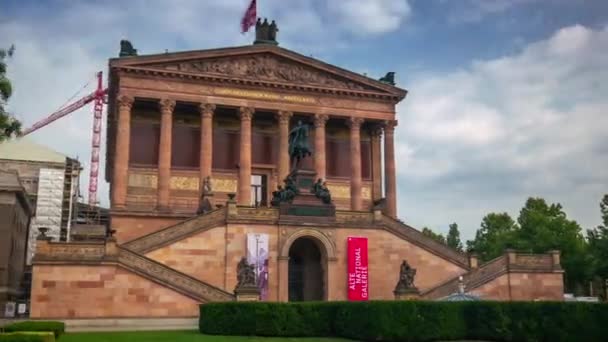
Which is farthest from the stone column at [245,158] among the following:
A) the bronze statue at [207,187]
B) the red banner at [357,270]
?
the red banner at [357,270]

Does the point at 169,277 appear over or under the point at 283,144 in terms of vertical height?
under

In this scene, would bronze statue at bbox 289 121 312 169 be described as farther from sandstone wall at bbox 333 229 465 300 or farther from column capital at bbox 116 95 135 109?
column capital at bbox 116 95 135 109

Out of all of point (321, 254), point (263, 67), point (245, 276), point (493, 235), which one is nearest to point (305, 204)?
point (321, 254)

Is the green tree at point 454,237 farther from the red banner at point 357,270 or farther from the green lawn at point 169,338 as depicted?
the green lawn at point 169,338

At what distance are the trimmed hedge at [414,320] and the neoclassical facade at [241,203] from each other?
18.2 feet

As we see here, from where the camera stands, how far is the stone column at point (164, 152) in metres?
48.9

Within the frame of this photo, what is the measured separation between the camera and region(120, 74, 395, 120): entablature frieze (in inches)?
1964

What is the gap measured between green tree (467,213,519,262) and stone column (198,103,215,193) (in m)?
34.6

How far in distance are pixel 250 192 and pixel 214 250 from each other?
46.6ft

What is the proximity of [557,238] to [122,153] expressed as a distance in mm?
41987

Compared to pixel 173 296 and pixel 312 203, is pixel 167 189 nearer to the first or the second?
Result: pixel 312 203

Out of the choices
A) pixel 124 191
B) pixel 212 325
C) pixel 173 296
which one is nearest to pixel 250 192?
pixel 124 191

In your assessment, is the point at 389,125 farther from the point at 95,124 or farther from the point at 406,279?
the point at 95,124

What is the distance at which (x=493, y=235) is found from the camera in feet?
260
